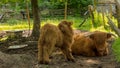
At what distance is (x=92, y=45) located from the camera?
10492 millimetres

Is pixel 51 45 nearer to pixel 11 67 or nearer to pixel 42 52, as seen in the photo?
pixel 42 52

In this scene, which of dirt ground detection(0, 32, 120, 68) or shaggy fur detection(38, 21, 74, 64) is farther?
dirt ground detection(0, 32, 120, 68)

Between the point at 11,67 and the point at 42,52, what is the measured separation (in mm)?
845

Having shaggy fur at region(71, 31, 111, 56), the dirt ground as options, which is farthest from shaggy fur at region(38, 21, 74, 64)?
shaggy fur at region(71, 31, 111, 56)

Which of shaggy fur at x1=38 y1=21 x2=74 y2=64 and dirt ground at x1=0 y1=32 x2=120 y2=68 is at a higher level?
shaggy fur at x1=38 y1=21 x2=74 y2=64

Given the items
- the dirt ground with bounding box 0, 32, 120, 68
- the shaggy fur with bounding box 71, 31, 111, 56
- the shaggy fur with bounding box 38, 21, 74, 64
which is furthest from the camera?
the shaggy fur with bounding box 71, 31, 111, 56

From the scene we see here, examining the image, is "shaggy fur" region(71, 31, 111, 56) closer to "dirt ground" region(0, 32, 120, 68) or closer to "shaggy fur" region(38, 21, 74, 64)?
"dirt ground" region(0, 32, 120, 68)

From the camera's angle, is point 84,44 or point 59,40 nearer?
point 59,40

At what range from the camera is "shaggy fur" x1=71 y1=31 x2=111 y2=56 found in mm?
10297

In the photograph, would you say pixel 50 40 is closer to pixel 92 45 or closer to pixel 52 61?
pixel 52 61

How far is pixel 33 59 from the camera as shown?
959cm

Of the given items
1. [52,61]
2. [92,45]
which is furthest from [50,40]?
[92,45]

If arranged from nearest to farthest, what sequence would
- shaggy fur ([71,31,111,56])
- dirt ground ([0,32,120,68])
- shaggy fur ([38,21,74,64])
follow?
shaggy fur ([38,21,74,64]) → dirt ground ([0,32,120,68]) → shaggy fur ([71,31,111,56])

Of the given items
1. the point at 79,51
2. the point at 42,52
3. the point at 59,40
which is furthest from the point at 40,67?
the point at 79,51
